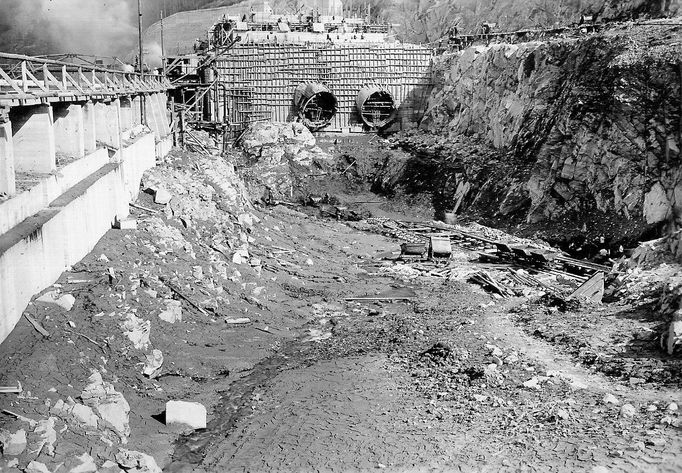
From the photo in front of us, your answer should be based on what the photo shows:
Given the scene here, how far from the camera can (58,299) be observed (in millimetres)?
11109

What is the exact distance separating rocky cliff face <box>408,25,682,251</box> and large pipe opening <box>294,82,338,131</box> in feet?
22.2

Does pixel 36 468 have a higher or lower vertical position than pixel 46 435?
lower

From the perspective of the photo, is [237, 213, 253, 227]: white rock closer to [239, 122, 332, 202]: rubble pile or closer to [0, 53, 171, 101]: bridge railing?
[0, 53, 171, 101]: bridge railing

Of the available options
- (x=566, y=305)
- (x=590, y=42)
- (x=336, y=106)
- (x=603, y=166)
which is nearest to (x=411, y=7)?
(x=336, y=106)

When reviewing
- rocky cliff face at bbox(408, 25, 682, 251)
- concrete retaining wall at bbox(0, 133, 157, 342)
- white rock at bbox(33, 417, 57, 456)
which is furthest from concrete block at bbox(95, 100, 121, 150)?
rocky cliff face at bbox(408, 25, 682, 251)

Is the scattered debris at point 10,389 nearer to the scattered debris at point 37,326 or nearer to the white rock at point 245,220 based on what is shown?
the scattered debris at point 37,326

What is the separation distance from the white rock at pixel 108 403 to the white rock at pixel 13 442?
1.46 m

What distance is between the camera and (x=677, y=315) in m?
13.0

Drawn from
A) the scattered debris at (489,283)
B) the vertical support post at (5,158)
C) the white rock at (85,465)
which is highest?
the vertical support post at (5,158)

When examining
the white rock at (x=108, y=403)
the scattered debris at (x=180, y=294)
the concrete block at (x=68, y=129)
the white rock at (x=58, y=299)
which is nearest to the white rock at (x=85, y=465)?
the white rock at (x=108, y=403)

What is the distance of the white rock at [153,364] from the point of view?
457 inches

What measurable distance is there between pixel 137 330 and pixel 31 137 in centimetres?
395

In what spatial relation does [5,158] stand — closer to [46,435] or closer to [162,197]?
[46,435]

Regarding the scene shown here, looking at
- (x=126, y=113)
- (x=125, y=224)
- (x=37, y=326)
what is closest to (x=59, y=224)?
(x=37, y=326)
